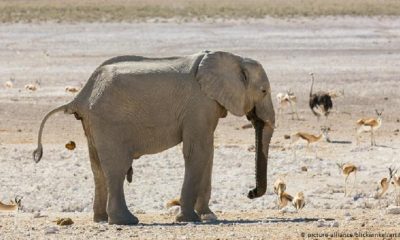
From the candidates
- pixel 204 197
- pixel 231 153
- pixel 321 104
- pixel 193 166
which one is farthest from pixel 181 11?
pixel 193 166

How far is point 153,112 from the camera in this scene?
13.7 m

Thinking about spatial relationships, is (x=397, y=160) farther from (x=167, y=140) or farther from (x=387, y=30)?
(x=387, y=30)

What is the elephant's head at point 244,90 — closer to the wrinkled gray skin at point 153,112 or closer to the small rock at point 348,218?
the wrinkled gray skin at point 153,112

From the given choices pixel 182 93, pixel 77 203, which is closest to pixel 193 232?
pixel 182 93

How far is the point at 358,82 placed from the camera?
30312 mm

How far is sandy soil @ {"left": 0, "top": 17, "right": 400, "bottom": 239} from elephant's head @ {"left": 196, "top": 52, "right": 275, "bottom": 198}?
2.50ft

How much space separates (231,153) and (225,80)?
18.6ft

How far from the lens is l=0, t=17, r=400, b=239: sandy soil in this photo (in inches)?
507

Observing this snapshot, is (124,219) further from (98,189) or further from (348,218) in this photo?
(348,218)

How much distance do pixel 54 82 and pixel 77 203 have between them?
52.7 feet

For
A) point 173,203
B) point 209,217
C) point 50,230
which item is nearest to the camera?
point 50,230

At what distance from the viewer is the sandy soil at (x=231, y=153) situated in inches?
507

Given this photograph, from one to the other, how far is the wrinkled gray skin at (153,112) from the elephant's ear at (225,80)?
1 cm

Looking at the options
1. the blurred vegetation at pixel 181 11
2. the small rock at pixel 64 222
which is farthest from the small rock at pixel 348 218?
the blurred vegetation at pixel 181 11
